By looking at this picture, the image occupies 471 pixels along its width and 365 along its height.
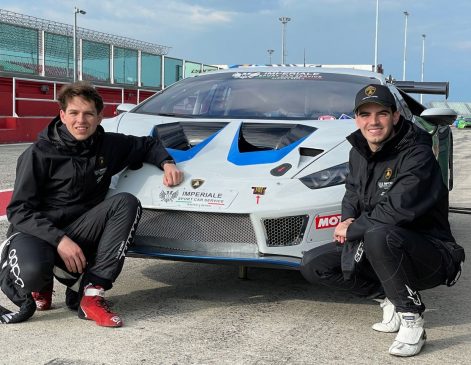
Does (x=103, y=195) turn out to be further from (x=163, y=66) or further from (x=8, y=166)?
(x=163, y=66)

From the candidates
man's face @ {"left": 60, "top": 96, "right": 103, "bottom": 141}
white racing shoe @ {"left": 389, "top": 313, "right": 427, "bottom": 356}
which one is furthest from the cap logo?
man's face @ {"left": 60, "top": 96, "right": 103, "bottom": 141}

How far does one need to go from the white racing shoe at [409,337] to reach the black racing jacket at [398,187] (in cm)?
43

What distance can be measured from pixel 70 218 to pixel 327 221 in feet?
4.57

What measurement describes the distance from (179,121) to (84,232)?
3.97ft

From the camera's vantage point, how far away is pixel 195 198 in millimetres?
3318

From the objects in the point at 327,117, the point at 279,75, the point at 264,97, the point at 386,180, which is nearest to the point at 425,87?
the point at 279,75

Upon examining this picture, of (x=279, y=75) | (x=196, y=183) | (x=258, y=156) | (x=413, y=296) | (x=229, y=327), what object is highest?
(x=279, y=75)

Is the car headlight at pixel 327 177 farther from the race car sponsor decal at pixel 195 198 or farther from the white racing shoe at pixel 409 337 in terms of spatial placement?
the white racing shoe at pixel 409 337

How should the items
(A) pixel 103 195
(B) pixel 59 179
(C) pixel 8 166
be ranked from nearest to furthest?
(B) pixel 59 179 → (A) pixel 103 195 → (C) pixel 8 166

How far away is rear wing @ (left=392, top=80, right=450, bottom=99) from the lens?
6.65 m

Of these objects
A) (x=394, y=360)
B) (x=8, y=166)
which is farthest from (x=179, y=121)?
(x=8, y=166)

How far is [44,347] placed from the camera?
284 centimetres

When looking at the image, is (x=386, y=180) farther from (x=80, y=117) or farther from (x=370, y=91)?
(x=80, y=117)

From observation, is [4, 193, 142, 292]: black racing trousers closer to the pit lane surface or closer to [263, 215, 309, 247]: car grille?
the pit lane surface
